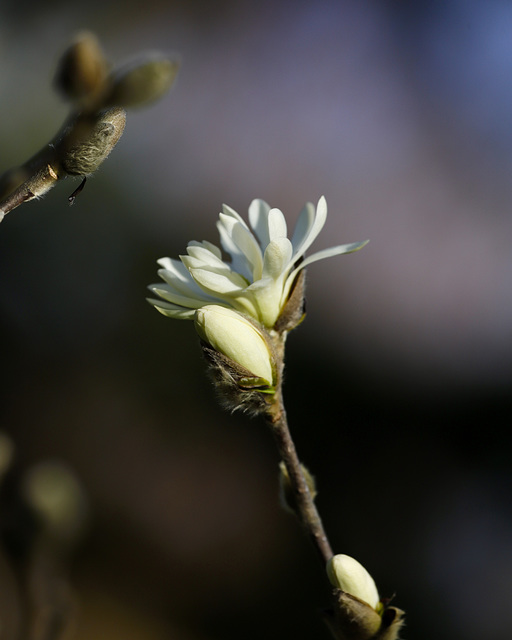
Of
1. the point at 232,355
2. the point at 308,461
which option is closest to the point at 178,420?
the point at 308,461

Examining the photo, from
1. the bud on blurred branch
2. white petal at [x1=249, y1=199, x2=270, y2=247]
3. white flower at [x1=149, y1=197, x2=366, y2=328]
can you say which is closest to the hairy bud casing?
the bud on blurred branch

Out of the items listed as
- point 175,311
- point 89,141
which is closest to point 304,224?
point 175,311

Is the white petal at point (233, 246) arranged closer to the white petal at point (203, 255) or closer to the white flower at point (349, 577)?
the white petal at point (203, 255)

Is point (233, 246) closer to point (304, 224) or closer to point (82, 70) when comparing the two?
point (304, 224)

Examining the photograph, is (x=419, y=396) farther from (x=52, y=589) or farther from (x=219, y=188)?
(x=52, y=589)

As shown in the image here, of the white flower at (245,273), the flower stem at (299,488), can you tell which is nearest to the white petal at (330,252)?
the white flower at (245,273)

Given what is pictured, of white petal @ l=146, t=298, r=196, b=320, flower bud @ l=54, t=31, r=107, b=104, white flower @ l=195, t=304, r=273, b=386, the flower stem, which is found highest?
flower bud @ l=54, t=31, r=107, b=104

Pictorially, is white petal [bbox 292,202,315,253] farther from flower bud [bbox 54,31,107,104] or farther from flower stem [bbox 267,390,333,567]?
flower bud [bbox 54,31,107,104]
